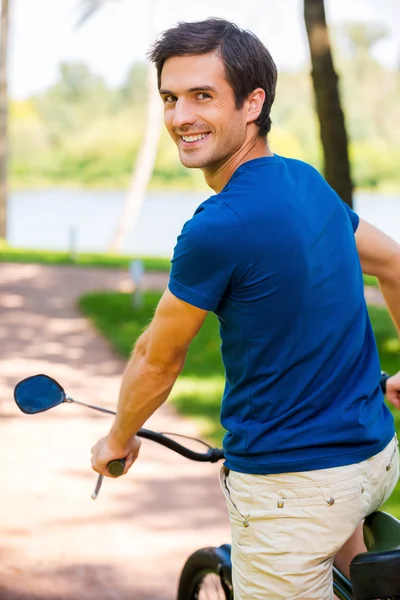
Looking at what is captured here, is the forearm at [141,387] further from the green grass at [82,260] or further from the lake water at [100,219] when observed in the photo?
the lake water at [100,219]

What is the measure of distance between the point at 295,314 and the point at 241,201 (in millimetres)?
263

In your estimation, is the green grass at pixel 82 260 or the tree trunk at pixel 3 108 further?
the tree trunk at pixel 3 108

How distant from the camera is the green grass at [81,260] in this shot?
16266 mm

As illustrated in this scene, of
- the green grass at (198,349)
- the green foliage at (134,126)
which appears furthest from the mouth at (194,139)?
the green foliage at (134,126)

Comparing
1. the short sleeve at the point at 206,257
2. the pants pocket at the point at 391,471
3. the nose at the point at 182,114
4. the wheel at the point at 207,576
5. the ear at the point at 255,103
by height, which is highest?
the ear at the point at 255,103

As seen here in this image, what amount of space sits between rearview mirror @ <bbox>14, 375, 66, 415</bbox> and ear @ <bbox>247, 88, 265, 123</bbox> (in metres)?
0.82

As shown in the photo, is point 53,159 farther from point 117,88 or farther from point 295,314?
point 295,314

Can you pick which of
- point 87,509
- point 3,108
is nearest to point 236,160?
point 87,509

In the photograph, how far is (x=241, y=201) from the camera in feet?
6.22

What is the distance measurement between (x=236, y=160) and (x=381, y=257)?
0.53 meters

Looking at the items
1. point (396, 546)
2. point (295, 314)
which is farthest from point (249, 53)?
point (396, 546)

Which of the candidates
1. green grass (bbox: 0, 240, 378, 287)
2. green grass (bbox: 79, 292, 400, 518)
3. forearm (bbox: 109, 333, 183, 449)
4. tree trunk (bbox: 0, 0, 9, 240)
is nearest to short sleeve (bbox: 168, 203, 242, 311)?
forearm (bbox: 109, 333, 183, 449)

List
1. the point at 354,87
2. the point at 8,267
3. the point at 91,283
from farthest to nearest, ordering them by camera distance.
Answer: the point at 354,87
the point at 8,267
the point at 91,283

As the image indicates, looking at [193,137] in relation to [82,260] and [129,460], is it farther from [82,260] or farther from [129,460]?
[82,260]
